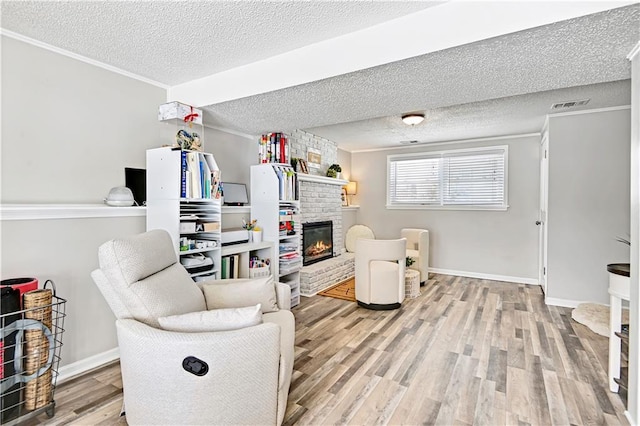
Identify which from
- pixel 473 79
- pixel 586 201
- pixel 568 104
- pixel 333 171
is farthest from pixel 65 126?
pixel 586 201

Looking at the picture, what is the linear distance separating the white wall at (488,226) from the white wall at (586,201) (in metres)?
1.14

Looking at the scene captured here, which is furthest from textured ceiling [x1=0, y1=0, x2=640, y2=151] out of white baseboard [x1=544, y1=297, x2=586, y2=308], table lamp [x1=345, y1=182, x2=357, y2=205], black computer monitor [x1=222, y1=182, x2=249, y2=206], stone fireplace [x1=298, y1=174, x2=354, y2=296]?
table lamp [x1=345, y1=182, x2=357, y2=205]

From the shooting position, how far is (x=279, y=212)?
3713 millimetres

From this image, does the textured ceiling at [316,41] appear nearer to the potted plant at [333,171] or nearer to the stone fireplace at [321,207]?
the stone fireplace at [321,207]

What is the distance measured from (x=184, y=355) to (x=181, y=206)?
1590mm

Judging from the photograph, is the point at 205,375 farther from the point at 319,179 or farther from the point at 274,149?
the point at 319,179

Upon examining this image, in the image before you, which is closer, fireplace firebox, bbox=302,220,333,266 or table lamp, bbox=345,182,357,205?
fireplace firebox, bbox=302,220,333,266

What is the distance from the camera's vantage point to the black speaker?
106 inches

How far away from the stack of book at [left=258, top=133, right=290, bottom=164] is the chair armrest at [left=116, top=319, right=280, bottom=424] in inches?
105

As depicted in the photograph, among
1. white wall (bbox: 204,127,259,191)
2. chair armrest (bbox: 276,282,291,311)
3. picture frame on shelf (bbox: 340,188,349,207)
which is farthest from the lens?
picture frame on shelf (bbox: 340,188,349,207)

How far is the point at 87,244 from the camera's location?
94.0 inches

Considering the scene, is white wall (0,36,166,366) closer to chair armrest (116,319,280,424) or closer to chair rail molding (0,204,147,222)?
chair rail molding (0,204,147,222)

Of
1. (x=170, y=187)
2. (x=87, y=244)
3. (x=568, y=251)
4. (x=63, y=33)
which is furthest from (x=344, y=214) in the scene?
(x=63, y=33)

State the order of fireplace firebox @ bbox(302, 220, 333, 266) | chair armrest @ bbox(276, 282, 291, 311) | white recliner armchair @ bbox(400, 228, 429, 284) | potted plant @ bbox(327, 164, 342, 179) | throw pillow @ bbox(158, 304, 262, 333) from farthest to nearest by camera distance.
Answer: potted plant @ bbox(327, 164, 342, 179) < white recliner armchair @ bbox(400, 228, 429, 284) < fireplace firebox @ bbox(302, 220, 333, 266) < chair armrest @ bbox(276, 282, 291, 311) < throw pillow @ bbox(158, 304, 262, 333)
